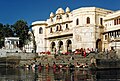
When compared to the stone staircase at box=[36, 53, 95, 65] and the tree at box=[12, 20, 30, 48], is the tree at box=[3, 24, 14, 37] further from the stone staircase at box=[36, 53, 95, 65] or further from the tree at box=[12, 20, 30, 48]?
the stone staircase at box=[36, 53, 95, 65]

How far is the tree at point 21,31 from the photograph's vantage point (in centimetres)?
8112

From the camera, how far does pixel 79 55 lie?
51469mm

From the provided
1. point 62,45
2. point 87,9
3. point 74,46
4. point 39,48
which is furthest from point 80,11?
point 39,48

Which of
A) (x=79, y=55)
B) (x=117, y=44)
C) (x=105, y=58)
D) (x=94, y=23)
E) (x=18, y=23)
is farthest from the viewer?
(x=18, y=23)

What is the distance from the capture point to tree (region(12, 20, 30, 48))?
81125 mm

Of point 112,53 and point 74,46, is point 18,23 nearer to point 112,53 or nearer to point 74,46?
point 74,46

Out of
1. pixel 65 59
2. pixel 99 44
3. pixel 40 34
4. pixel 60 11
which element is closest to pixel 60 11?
pixel 60 11

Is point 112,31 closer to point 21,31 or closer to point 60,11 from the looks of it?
point 60,11

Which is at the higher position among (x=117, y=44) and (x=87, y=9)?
(x=87, y=9)

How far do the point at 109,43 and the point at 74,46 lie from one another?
323 inches

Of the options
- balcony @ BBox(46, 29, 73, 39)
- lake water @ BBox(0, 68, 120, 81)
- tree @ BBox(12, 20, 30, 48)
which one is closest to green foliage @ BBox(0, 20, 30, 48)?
tree @ BBox(12, 20, 30, 48)

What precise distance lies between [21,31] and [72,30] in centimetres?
1873

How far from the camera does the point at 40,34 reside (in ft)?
257

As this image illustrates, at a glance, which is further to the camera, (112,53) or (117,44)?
(117,44)
